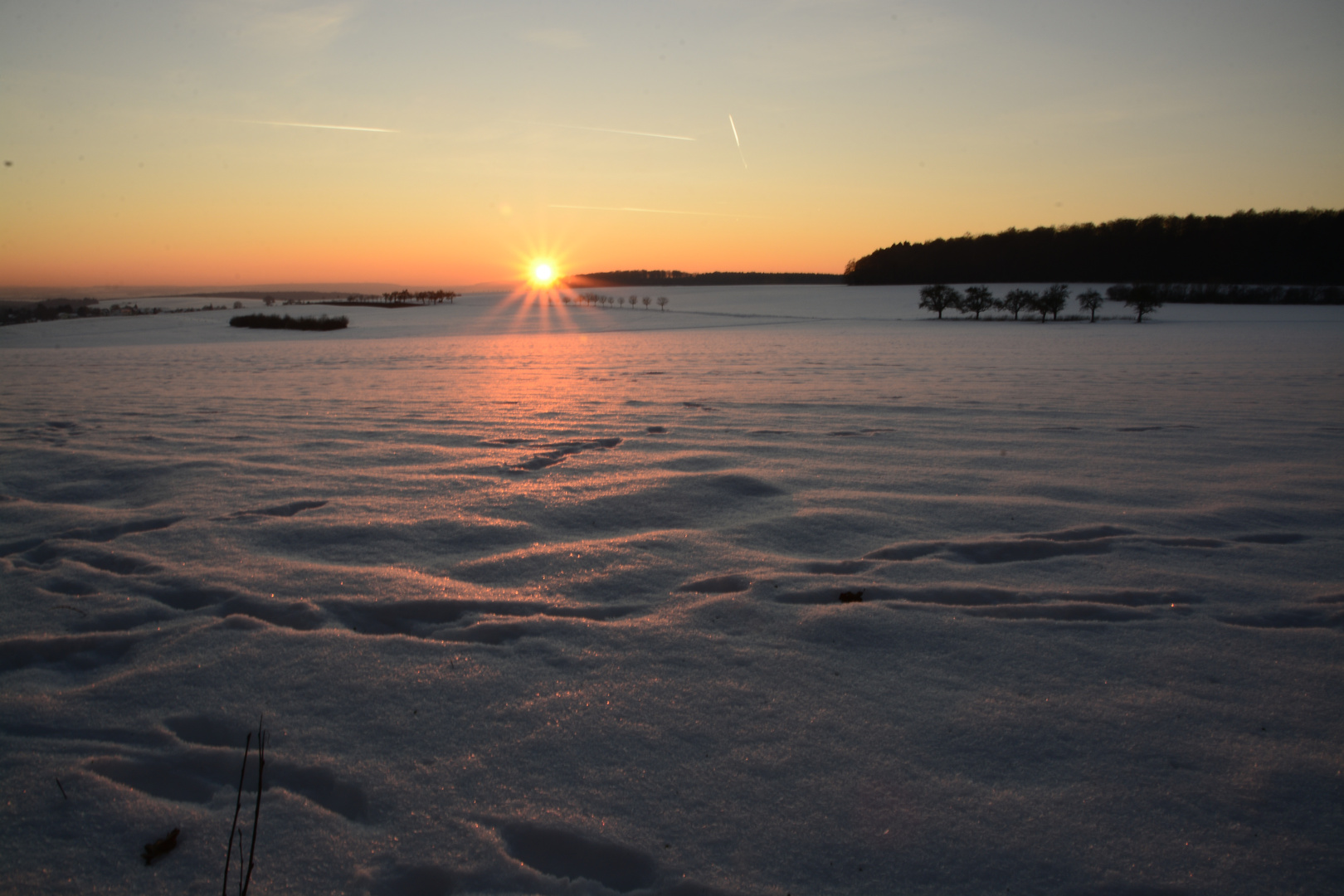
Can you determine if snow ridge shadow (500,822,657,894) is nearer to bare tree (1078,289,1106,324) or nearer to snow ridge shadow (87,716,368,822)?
snow ridge shadow (87,716,368,822)

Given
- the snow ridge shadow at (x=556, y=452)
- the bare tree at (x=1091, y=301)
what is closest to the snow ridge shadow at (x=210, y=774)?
the snow ridge shadow at (x=556, y=452)

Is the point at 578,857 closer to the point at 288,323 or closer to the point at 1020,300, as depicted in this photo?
the point at 288,323

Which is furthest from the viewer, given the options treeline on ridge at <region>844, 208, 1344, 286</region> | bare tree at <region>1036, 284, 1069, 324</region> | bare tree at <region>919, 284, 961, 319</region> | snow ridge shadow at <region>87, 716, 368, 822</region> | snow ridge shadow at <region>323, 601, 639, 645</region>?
treeline on ridge at <region>844, 208, 1344, 286</region>

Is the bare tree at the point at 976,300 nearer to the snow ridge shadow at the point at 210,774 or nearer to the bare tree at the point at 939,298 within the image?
the bare tree at the point at 939,298

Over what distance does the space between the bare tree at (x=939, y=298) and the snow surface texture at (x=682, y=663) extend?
146ft

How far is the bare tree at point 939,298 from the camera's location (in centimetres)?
4672

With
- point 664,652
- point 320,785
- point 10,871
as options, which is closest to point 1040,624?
point 664,652

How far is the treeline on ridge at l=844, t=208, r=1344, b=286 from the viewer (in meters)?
55.5

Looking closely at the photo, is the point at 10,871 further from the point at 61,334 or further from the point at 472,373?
the point at 61,334

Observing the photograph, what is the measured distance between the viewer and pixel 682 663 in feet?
7.65

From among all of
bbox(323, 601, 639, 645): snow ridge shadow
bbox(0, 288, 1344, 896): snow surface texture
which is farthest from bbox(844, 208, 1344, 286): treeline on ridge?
bbox(323, 601, 639, 645): snow ridge shadow

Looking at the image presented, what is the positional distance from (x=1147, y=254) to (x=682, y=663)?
7853 centimetres

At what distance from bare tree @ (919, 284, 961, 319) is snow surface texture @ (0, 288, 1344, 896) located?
4452 cm

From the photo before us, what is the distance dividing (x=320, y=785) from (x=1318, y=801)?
2558 millimetres
